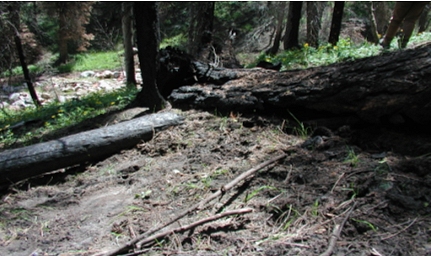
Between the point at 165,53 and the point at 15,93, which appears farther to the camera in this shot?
the point at 15,93

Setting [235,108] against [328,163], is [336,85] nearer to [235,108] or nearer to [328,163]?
[328,163]

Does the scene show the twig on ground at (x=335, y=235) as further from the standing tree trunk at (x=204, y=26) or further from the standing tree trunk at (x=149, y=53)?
the standing tree trunk at (x=204, y=26)

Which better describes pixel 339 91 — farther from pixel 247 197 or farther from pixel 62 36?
Answer: pixel 62 36

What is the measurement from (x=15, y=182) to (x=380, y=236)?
3.66 m

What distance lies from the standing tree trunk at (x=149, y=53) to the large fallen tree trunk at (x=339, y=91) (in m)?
0.59

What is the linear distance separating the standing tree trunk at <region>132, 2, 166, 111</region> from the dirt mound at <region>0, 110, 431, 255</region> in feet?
5.06

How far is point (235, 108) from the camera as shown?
4172mm

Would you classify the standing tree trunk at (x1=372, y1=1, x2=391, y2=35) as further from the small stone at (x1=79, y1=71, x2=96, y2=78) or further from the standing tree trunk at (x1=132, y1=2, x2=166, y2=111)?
the small stone at (x1=79, y1=71, x2=96, y2=78)

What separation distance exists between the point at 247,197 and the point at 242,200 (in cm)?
5

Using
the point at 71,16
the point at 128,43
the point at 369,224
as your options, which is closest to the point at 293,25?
the point at 128,43

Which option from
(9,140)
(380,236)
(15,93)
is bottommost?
(15,93)

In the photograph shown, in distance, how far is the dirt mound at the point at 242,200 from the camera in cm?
203

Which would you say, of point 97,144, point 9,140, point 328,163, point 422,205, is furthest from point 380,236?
point 9,140

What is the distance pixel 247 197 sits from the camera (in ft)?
8.38
